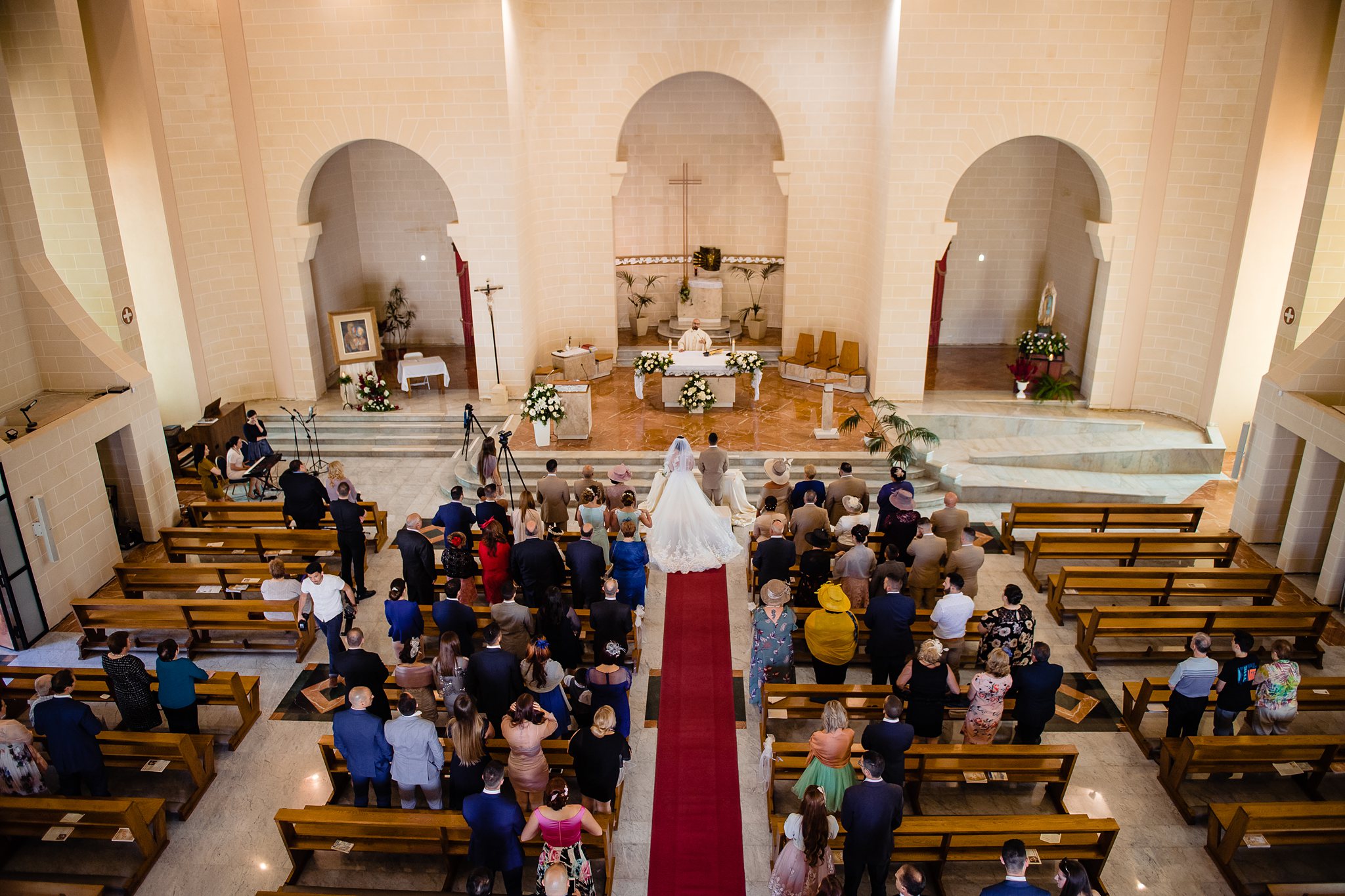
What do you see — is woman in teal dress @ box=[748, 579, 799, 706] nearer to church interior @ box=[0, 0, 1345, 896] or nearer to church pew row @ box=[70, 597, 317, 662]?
church interior @ box=[0, 0, 1345, 896]

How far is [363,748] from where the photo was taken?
7.25 meters

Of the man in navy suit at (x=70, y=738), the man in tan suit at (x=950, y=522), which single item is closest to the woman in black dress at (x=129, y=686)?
the man in navy suit at (x=70, y=738)

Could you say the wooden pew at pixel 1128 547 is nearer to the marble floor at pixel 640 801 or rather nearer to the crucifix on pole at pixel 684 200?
the marble floor at pixel 640 801

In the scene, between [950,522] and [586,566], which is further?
[950,522]

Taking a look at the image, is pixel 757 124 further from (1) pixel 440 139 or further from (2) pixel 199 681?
(2) pixel 199 681

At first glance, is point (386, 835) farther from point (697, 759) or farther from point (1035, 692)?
point (1035, 692)

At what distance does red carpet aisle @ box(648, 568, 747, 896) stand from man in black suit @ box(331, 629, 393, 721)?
2562mm

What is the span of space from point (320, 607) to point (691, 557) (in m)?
4.43

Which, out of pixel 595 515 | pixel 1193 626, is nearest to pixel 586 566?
pixel 595 515

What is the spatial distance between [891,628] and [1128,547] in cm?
444

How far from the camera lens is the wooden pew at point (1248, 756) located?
773 centimetres

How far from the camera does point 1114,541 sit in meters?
Result: 11.1

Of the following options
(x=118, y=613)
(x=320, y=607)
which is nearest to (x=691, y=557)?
(x=320, y=607)

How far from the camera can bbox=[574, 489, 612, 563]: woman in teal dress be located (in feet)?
33.6
